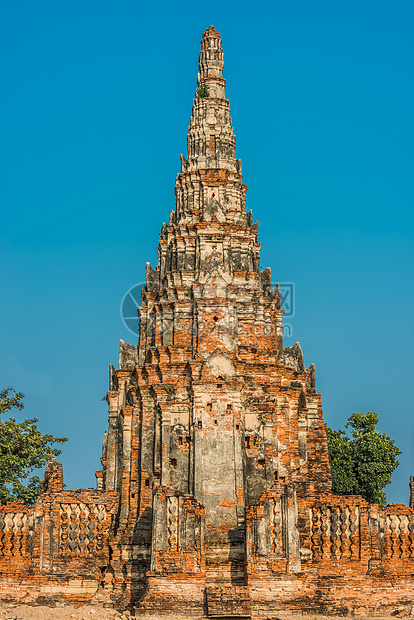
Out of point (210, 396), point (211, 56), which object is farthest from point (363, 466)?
point (211, 56)

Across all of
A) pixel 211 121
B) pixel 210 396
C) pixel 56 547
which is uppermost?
pixel 211 121

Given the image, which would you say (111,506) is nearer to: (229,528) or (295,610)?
(229,528)

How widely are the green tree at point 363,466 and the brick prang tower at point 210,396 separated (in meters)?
7.81

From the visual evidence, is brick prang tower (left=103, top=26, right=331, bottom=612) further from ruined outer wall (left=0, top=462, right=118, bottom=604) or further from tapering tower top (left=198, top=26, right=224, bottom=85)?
tapering tower top (left=198, top=26, right=224, bottom=85)

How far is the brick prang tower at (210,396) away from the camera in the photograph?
97.5ft

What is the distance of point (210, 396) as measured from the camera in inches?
1238

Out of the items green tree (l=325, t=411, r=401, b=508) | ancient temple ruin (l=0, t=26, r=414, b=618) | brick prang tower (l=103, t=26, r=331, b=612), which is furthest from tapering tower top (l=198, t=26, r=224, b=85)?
green tree (l=325, t=411, r=401, b=508)

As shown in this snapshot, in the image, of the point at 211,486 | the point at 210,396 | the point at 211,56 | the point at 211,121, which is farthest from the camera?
the point at 211,56

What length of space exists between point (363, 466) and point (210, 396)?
14.4 meters

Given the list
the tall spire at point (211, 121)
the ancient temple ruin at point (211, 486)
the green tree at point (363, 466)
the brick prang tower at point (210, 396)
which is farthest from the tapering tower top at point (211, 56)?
the green tree at point (363, 466)

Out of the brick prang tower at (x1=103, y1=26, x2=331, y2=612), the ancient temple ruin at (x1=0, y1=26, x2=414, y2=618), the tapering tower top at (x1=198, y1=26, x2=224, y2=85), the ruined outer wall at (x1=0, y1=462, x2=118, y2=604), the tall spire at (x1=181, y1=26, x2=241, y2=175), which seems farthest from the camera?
the tapering tower top at (x1=198, y1=26, x2=224, y2=85)

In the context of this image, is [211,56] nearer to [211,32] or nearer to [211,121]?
[211,32]

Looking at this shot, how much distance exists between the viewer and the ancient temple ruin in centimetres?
2744

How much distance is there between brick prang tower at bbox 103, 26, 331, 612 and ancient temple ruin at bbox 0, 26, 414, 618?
0.19 ft
